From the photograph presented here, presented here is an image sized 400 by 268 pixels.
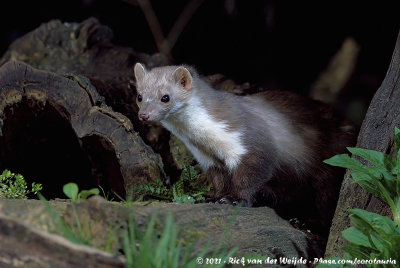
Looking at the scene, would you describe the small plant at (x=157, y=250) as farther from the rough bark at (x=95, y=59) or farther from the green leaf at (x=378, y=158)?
the rough bark at (x=95, y=59)

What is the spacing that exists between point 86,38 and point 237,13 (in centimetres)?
216

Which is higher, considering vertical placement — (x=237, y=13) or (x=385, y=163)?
(x=237, y=13)

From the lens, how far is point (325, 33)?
6719mm

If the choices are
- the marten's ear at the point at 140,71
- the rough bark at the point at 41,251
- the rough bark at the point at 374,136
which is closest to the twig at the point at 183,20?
the marten's ear at the point at 140,71

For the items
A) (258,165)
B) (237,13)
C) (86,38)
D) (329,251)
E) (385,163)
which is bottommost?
(329,251)

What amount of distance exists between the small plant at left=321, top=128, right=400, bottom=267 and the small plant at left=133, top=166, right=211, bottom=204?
1.13 metres

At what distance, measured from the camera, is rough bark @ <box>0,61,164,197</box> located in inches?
139

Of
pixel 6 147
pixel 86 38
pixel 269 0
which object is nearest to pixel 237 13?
pixel 269 0

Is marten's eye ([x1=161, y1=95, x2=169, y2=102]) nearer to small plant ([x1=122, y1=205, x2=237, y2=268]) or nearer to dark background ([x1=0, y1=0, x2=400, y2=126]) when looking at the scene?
small plant ([x1=122, y1=205, x2=237, y2=268])

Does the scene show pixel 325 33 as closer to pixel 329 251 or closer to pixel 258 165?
pixel 258 165

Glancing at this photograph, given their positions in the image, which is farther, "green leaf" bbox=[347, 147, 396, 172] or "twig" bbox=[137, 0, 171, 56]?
"twig" bbox=[137, 0, 171, 56]

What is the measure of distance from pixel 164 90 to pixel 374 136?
4.59ft

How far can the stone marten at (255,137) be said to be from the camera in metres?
3.60

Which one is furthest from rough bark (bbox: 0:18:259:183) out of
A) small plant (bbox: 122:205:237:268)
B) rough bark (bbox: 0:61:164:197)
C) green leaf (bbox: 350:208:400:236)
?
small plant (bbox: 122:205:237:268)
